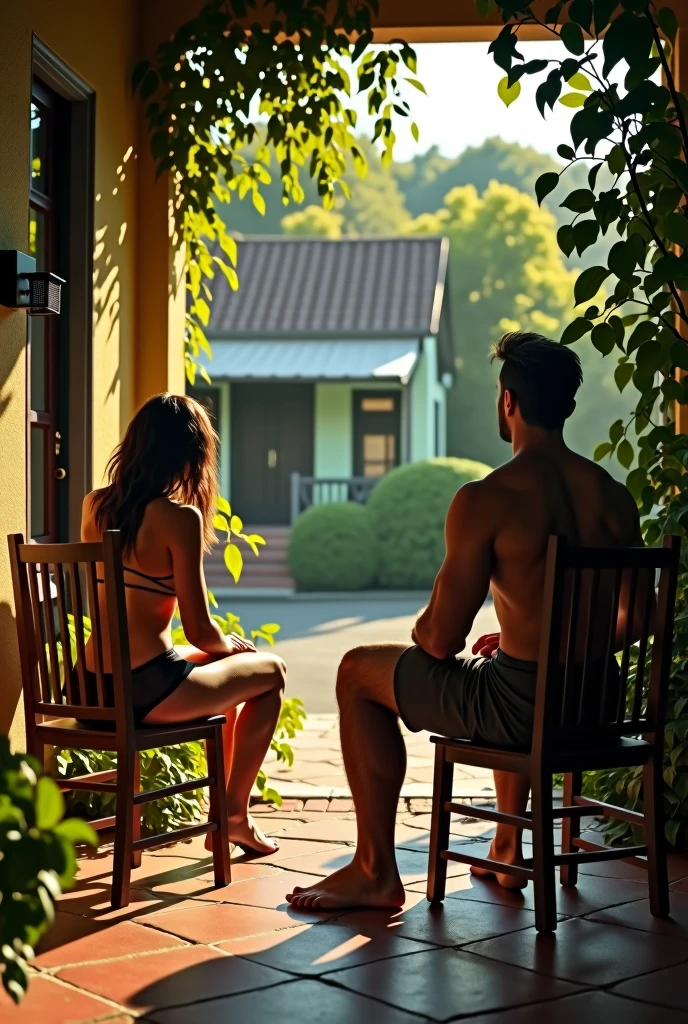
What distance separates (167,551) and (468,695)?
0.96 m

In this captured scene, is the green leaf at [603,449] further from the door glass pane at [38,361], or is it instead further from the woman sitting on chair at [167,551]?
the door glass pane at [38,361]

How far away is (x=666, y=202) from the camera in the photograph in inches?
160

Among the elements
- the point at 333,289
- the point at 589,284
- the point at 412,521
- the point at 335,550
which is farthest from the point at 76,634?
the point at 333,289

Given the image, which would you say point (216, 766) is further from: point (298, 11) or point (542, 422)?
point (298, 11)

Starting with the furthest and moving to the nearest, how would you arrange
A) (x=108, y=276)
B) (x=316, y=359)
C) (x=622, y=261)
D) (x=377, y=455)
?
(x=377, y=455), (x=316, y=359), (x=108, y=276), (x=622, y=261)

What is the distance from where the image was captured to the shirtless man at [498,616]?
3.44 m

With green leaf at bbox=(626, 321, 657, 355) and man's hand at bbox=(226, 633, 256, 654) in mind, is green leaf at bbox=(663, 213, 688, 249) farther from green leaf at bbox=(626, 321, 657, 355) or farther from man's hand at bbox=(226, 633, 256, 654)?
man's hand at bbox=(226, 633, 256, 654)

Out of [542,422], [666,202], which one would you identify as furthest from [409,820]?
[666,202]

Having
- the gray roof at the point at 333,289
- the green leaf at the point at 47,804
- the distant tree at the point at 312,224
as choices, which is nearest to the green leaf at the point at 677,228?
the green leaf at the point at 47,804

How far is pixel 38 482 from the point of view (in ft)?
15.7

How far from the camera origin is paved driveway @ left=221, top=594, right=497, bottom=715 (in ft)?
30.9

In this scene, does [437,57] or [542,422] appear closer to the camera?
[542,422]

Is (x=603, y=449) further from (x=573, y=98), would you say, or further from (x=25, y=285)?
(x=25, y=285)

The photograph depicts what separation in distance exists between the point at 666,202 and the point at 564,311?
38718 mm
